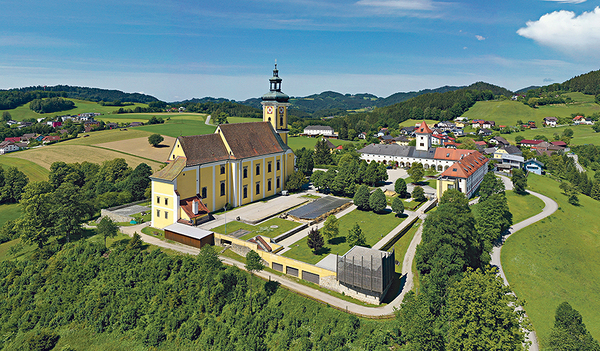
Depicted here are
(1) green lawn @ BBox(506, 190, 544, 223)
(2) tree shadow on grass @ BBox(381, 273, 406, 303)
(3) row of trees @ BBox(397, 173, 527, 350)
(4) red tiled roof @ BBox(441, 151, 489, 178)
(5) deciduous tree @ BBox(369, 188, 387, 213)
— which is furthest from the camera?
(4) red tiled roof @ BBox(441, 151, 489, 178)

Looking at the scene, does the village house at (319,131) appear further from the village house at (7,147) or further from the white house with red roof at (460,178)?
the village house at (7,147)

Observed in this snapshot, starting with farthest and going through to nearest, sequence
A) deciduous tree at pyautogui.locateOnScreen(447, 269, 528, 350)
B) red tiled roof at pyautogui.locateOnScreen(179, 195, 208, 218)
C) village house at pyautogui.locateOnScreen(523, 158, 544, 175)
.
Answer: village house at pyautogui.locateOnScreen(523, 158, 544, 175) < red tiled roof at pyautogui.locateOnScreen(179, 195, 208, 218) < deciduous tree at pyautogui.locateOnScreen(447, 269, 528, 350)

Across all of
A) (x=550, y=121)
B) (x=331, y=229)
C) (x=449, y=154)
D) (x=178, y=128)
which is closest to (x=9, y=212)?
(x=331, y=229)

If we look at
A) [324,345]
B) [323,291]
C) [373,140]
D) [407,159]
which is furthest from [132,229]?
[373,140]

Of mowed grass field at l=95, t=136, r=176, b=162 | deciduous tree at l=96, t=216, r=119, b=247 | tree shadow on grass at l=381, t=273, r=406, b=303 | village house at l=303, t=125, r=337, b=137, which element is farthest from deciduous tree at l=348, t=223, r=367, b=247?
village house at l=303, t=125, r=337, b=137

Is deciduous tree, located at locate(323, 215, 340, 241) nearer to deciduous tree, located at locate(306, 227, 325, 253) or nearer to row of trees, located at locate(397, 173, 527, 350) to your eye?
deciduous tree, located at locate(306, 227, 325, 253)

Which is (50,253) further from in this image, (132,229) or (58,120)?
(58,120)

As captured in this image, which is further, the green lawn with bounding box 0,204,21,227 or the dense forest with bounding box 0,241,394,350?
the green lawn with bounding box 0,204,21,227

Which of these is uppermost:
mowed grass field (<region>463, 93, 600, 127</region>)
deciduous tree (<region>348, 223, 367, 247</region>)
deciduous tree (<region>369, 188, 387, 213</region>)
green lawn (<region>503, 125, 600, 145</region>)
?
mowed grass field (<region>463, 93, 600, 127</region>)

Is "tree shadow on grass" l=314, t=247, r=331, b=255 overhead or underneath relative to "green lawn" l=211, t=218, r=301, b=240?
underneath
